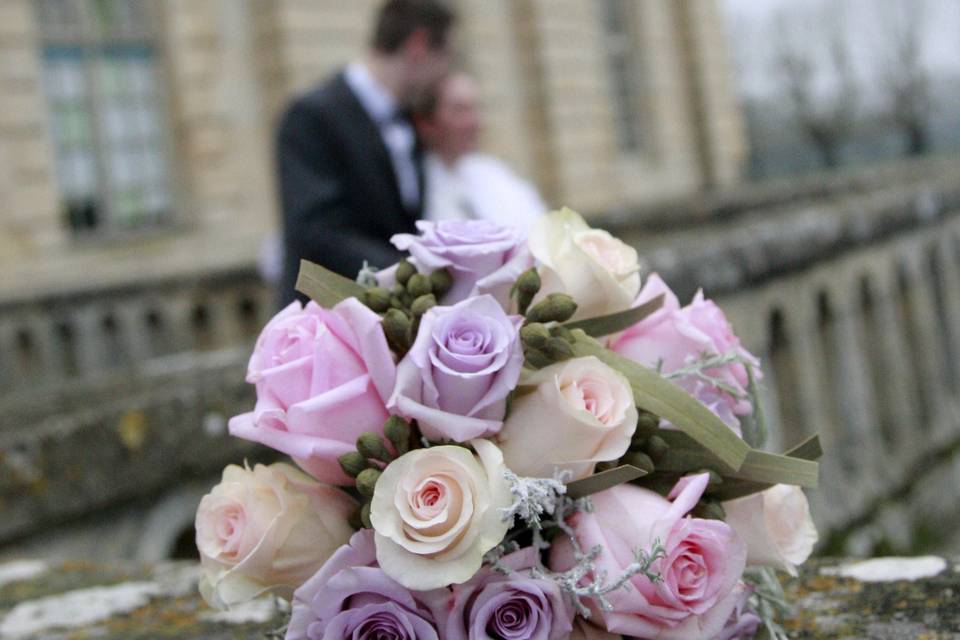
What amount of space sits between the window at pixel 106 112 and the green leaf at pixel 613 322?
9.59m

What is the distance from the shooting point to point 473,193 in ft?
10.7

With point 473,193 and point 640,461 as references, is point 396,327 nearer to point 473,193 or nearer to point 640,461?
point 640,461

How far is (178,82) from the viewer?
10.6 meters

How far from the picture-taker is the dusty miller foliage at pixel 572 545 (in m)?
1.01

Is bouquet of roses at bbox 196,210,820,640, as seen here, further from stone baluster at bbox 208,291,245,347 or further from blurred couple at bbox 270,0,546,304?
stone baluster at bbox 208,291,245,347

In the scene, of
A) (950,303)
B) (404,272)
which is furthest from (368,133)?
(950,303)

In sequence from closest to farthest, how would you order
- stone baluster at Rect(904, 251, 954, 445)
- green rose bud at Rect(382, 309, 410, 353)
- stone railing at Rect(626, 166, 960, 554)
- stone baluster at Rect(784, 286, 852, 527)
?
green rose bud at Rect(382, 309, 410, 353)
stone railing at Rect(626, 166, 960, 554)
stone baluster at Rect(784, 286, 852, 527)
stone baluster at Rect(904, 251, 954, 445)

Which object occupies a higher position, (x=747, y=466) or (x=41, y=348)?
(x=747, y=466)

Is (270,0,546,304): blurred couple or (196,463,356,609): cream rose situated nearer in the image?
(196,463,356,609): cream rose

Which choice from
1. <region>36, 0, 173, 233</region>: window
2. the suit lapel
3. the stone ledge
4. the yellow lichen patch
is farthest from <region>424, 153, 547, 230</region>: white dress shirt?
<region>36, 0, 173, 233</region>: window

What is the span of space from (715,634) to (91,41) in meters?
10.2

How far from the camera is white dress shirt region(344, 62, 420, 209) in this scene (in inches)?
115

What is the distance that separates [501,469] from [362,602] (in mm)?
183

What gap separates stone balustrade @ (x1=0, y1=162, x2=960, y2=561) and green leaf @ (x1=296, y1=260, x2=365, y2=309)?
5.16ft
